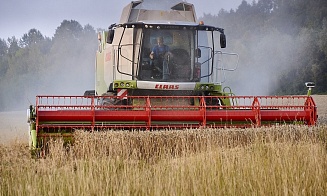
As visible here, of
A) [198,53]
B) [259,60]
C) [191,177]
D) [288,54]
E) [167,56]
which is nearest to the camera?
[191,177]

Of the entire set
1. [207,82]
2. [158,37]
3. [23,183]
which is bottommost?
[23,183]

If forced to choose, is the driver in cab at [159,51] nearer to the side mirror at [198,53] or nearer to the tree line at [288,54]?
the side mirror at [198,53]

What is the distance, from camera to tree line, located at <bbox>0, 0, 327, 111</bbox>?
33.5 m

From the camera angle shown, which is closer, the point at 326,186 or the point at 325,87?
the point at 326,186

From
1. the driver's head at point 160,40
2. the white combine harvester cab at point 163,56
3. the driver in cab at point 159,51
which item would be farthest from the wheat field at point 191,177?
the driver's head at point 160,40

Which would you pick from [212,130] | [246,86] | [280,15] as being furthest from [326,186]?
[280,15]

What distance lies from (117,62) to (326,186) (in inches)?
247

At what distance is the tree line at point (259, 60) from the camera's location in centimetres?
3347

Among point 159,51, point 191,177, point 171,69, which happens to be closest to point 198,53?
point 171,69

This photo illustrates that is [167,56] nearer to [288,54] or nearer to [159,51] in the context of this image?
[159,51]

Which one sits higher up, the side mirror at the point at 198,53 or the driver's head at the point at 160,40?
the driver's head at the point at 160,40

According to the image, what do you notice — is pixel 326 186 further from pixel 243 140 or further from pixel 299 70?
pixel 299 70

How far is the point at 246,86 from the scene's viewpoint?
3397 cm

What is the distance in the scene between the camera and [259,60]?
35406mm
